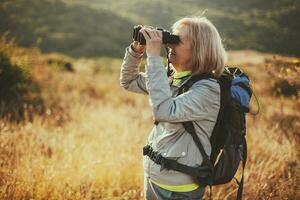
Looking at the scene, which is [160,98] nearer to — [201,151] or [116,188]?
[201,151]

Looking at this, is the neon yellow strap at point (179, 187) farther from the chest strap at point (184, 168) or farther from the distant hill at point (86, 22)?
the distant hill at point (86, 22)

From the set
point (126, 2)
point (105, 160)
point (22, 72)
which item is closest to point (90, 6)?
point (126, 2)

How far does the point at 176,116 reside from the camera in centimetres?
204

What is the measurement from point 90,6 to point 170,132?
49.4m

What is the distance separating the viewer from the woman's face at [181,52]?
2.23 metres

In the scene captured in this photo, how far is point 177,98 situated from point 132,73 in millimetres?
590

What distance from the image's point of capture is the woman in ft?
6.70

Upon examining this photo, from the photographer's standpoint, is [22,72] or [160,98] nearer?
[160,98]

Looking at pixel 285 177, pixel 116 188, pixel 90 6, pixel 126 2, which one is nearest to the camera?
pixel 116 188

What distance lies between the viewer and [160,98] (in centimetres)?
202

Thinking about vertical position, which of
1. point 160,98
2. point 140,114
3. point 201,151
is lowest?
point 140,114

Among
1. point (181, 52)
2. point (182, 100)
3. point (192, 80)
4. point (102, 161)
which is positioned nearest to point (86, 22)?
point (102, 161)

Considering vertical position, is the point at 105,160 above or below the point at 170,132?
below

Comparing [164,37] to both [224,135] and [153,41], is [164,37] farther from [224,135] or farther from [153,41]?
[224,135]
